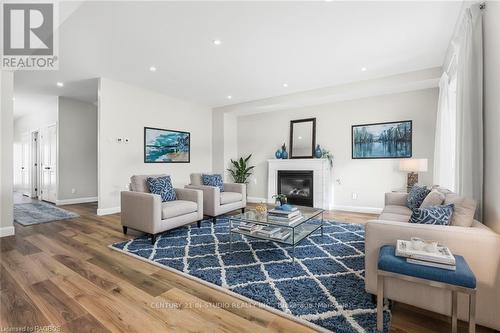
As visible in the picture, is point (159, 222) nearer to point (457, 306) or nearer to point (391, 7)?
point (457, 306)

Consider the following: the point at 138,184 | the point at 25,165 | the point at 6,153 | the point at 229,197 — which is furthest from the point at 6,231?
the point at 25,165

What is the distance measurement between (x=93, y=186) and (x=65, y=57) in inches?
153

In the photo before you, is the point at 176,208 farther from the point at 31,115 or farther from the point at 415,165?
the point at 31,115

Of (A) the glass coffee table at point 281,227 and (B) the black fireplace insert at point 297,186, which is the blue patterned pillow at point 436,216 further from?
(B) the black fireplace insert at point 297,186

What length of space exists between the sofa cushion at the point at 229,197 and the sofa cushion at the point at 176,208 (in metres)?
0.65

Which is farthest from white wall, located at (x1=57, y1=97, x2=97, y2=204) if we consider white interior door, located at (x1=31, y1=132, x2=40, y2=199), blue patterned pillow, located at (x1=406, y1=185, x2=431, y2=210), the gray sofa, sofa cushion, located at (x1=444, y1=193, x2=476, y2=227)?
sofa cushion, located at (x1=444, y1=193, x2=476, y2=227)

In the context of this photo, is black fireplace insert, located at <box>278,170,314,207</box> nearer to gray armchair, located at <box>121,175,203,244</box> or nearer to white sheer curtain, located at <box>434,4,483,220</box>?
gray armchair, located at <box>121,175,203,244</box>

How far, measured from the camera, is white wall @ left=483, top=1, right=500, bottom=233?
5.81 ft

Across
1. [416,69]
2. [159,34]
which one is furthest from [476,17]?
[159,34]

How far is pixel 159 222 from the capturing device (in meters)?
2.96

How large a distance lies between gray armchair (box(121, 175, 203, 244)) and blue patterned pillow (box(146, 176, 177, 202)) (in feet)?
0.36

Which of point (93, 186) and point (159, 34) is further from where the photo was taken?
point (93, 186)

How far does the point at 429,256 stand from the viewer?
1297 mm

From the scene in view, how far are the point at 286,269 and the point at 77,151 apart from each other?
642 centimetres
